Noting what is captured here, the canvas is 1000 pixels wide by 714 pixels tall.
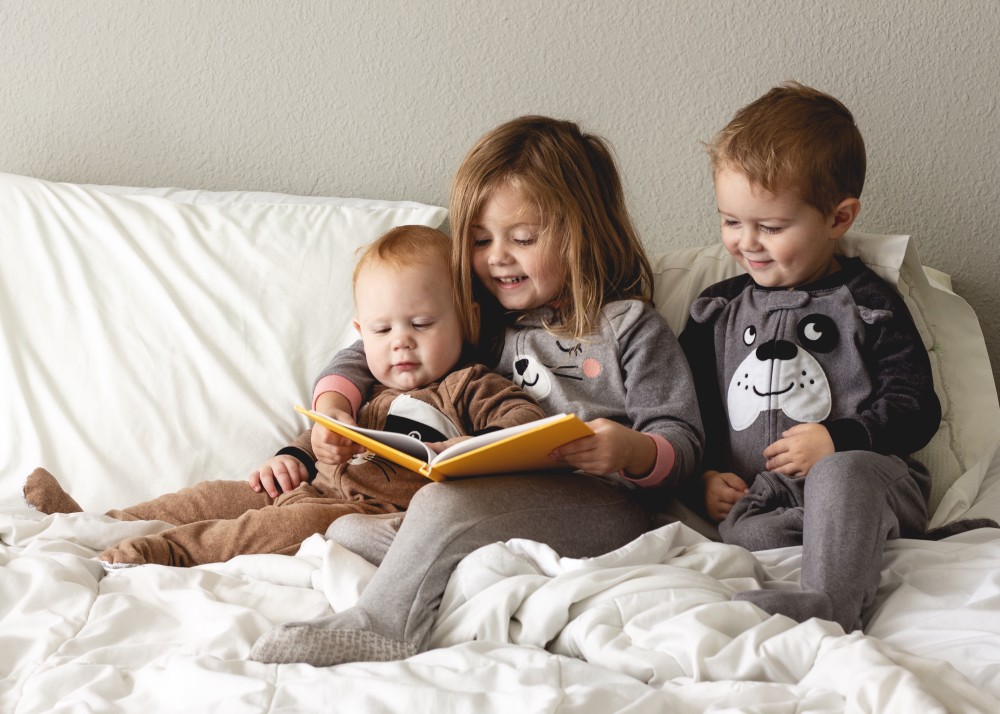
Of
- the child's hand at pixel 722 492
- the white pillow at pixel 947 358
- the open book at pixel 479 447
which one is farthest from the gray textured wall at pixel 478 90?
the open book at pixel 479 447

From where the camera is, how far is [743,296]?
4.90 feet

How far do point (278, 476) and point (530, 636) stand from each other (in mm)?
607

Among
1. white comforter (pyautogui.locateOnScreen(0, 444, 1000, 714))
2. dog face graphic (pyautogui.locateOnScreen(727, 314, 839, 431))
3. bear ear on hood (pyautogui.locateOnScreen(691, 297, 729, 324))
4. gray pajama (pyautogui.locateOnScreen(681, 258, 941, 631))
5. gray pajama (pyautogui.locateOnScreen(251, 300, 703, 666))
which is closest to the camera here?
white comforter (pyautogui.locateOnScreen(0, 444, 1000, 714))

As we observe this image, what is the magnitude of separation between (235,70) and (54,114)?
1.21ft

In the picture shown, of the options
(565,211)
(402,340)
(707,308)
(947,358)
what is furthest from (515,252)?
Answer: (947,358)

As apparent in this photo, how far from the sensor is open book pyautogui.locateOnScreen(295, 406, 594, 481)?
39.9 inches

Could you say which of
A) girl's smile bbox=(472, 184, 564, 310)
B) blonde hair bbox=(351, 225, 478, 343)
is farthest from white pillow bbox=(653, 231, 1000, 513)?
blonde hair bbox=(351, 225, 478, 343)

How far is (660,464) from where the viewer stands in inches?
50.0

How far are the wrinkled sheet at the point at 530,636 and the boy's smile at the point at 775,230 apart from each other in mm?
416

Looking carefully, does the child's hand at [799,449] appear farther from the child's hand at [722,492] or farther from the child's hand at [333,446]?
the child's hand at [333,446]

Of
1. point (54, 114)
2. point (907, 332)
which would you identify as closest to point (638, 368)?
point (907, 332)

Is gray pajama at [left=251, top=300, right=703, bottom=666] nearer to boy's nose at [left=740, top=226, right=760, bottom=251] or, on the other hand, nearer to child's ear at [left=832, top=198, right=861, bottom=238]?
boy's nose at [left=740, top=226, right=760, bottom=251]

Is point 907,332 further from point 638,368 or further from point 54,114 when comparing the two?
point 54,114

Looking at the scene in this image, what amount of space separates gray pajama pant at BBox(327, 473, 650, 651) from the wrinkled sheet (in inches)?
1.3
